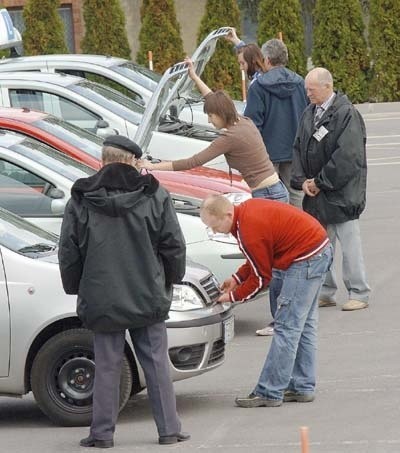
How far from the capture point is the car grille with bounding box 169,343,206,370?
27.5ft

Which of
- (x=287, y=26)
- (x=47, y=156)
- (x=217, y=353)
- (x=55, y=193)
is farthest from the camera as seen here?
(x=287, y=26)

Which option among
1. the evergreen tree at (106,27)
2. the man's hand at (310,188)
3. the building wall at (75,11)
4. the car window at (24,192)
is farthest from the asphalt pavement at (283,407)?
the building wall at (75,11)

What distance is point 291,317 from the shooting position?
8586mm

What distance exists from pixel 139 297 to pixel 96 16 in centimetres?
2693

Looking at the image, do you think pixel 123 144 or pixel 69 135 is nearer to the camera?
pixel 123 144

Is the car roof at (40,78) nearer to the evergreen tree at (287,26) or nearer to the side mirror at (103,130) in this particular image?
the side mirror at (103,130)

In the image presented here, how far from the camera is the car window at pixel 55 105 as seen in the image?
1517cm

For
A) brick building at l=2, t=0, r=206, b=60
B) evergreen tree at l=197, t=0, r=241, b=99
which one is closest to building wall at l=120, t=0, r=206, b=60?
brick building at l=2, t=0, r=206, b=60

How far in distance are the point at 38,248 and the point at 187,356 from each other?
114 centimetres

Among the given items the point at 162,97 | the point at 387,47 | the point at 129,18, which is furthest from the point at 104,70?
the point at 129,18

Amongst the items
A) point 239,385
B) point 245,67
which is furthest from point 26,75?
point 239,385

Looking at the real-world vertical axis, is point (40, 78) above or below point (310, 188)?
above

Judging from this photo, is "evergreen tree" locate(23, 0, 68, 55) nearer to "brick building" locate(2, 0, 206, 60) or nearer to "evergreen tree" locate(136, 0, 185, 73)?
"evergreen tree" locate(136, 0, 185, 73)

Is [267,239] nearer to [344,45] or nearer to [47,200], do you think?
[47,200]
